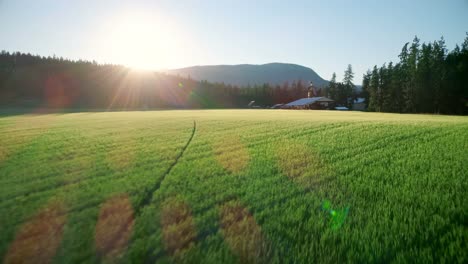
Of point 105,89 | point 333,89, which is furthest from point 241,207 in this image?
point 105,89

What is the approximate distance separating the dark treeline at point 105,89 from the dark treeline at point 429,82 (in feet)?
204

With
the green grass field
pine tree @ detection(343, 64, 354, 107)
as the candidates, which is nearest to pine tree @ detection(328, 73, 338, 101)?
pine tree @ detection(343, 64, 354, 107)

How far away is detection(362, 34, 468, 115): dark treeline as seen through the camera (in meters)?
51.1

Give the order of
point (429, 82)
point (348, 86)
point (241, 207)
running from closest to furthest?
Answer: point (241, 207) → point (429, 82) → point (348, 86)

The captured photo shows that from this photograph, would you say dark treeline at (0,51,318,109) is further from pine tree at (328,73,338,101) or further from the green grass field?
the green grass field

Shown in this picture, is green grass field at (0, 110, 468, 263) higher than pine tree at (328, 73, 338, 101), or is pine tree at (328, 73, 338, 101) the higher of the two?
pine tree at (328, 73, 338, 101)

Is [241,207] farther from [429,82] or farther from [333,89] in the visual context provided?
[333,89]

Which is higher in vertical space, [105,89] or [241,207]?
[105,89]

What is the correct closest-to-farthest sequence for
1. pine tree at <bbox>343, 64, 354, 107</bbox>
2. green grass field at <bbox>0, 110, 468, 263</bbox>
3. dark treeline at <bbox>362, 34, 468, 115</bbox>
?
green grass field at <bbox>0, 110, 468, 263</bbox>
dark treeline at <bbox>362, 34, 468, 115</bbox>
pine tree at <bbox>343, 64, 354, 107</bbox>

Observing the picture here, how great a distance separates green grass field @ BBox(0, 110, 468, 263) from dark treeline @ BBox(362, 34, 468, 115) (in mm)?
59284

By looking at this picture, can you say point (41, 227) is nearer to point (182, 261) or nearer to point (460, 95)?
point (182, 261)

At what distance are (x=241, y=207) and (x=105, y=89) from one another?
12395cm

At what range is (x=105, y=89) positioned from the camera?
364 ft

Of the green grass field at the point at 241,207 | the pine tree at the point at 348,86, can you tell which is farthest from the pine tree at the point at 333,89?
the green grass field at the point at 241,207
